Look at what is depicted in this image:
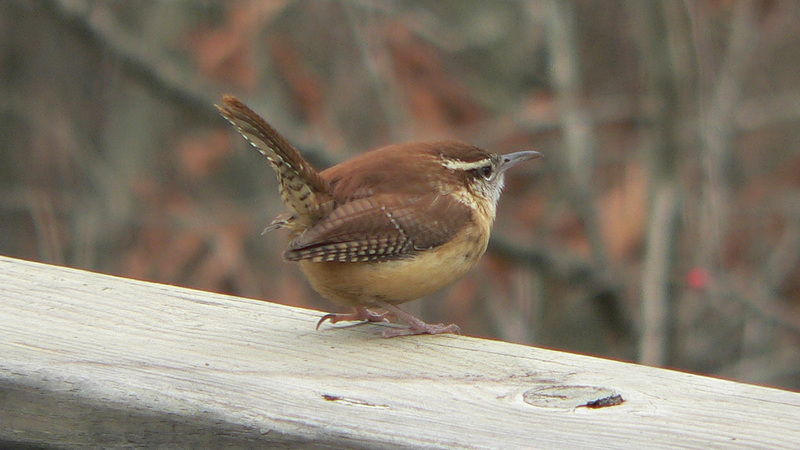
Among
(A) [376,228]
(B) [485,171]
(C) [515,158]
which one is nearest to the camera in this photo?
(A) [376,228]

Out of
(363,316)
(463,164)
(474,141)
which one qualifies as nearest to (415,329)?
(363,316)

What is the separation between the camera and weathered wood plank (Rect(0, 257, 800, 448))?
1919mm

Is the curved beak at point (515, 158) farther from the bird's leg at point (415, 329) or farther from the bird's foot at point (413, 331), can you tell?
the bird's foot at point (413, 331)

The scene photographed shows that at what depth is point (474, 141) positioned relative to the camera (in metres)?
7.09

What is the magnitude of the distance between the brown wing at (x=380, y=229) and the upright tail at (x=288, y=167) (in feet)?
0.21

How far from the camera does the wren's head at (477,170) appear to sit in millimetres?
3791

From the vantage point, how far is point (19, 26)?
763 cm

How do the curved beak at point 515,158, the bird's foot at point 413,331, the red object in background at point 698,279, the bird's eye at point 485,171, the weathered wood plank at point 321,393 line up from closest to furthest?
the weathered wood plank at point 321,393 → the bird's foot at point 413,331 → the bird's eye at point 485,171 → the curved beak at point 515,158 → the red object in background at point 698,279

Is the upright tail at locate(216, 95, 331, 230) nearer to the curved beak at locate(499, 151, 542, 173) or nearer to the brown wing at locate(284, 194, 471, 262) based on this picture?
the brown wing at locate(284, 194, 471, 262)

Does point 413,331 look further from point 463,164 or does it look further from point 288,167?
point 463,164

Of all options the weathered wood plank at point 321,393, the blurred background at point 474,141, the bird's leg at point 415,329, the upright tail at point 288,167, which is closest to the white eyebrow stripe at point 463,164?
the upright tail at point 288,167

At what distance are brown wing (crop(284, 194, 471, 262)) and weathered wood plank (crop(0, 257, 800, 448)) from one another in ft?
2.30

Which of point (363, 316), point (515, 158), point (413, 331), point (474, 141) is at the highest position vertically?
point (474, 141)

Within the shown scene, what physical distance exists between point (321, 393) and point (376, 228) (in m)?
1.35
